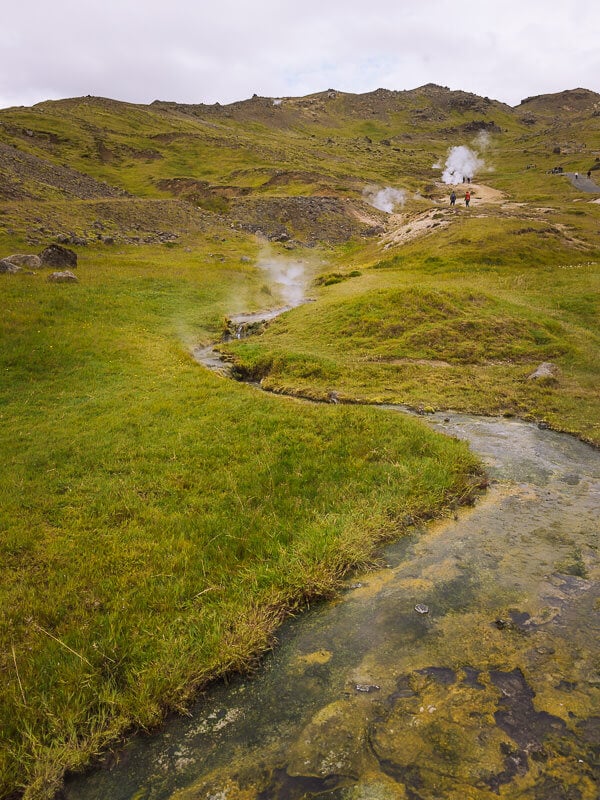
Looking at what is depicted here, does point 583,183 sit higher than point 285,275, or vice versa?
point 583,183

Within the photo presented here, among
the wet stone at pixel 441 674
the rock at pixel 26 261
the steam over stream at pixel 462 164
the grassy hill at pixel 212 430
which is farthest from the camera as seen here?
the steam over stream at pixel 462 164

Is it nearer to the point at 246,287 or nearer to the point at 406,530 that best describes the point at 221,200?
the point at 246,287

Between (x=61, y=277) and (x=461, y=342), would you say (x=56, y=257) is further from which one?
(x=461, y=342)

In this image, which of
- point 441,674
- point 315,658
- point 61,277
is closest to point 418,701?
point 441,674

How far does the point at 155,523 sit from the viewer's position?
1075 centimetres

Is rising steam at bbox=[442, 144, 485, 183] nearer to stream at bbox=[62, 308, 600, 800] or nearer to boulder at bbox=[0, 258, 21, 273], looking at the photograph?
boulder at bbox=[0, 258, 21, 273]

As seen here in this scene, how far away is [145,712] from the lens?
255 inches

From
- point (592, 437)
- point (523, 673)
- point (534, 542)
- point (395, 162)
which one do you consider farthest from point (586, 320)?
point (395, 162)

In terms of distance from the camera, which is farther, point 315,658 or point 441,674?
point 315,658

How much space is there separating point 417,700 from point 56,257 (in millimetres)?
49617

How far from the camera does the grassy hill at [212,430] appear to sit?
24.1 ft

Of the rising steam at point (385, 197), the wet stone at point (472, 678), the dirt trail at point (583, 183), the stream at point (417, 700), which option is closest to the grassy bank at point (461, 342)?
the stream at point (417, 700)

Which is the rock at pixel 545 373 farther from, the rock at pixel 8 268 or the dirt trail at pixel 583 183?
the dirt trail at pixel 583 183

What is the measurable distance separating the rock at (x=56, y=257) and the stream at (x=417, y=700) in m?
46.2
